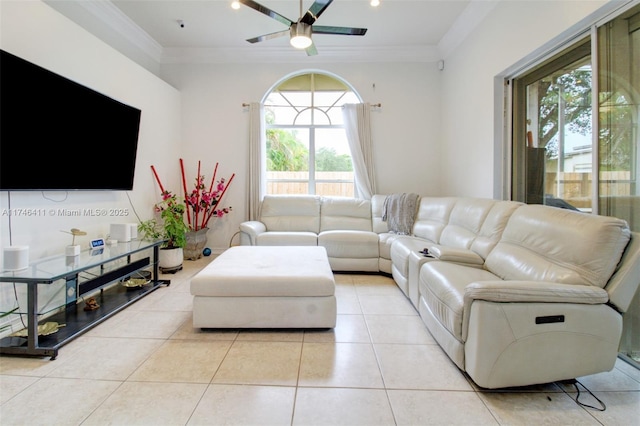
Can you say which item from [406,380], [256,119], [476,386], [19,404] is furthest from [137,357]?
[256,119]

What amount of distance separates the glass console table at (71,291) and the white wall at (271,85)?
1.86m

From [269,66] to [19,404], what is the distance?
4453 millimetres

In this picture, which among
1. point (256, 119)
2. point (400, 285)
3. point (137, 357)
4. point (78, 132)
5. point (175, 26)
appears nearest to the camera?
point (137, 357)

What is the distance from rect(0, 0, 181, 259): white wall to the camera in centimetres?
216

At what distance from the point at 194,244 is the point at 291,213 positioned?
1.44m

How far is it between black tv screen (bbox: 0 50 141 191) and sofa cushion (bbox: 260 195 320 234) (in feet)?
5.79

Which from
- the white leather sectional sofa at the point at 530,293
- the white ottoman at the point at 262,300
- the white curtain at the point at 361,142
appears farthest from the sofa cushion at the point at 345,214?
the white ottoman at the point at 262,300

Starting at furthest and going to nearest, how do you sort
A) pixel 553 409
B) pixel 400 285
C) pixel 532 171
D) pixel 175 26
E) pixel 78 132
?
1. pixel 175 26
2. pixel 400 285
3. pixel 532 171
4. pixel 78 132
5. pixel 553 409

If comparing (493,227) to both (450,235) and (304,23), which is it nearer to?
(450,235)

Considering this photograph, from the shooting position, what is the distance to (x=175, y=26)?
12.4 ft

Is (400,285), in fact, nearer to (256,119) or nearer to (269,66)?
(256,119)

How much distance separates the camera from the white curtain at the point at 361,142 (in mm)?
4465

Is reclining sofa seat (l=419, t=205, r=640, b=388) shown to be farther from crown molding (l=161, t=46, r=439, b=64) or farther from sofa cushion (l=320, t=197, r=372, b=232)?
crown molding (l=161, t=46, r=439, b=64)

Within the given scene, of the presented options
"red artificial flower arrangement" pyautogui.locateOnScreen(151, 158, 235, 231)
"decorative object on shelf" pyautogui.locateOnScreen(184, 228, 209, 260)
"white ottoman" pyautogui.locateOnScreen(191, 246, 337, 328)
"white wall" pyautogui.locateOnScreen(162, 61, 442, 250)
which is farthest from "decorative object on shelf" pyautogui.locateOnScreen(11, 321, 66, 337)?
"white wall" pyautogui.locateOnScreen(162, 61, 442, 250)
